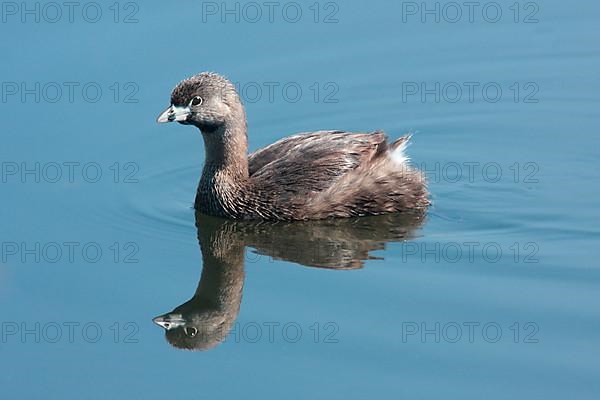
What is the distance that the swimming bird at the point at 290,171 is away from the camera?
13523 millimetres

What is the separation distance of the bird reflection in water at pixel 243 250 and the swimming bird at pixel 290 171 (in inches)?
5.3

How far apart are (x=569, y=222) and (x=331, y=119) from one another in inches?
121

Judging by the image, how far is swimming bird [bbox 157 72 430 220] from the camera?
13.5 metres

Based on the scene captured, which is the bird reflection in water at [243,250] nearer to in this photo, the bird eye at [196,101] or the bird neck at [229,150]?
the bird neck at [229,150]

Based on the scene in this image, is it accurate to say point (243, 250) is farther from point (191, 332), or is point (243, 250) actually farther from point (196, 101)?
point (191, 332)

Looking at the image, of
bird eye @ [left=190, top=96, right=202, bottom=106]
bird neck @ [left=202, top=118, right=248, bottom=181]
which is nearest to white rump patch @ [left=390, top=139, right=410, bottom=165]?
bird neck @ [left=202, top=118, right=248, bottom=181]

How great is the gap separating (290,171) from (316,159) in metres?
0.26

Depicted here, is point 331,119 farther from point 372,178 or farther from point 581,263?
point 581,263

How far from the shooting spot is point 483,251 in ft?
41.5

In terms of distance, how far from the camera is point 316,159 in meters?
13.6

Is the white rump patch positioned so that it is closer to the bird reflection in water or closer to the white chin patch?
the bird reflection in water

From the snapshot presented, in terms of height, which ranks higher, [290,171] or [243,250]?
[290,171]

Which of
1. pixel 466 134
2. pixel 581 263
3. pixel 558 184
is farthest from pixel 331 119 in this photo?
pixel 581 263

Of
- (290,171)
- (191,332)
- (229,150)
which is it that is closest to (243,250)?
(290,171)
